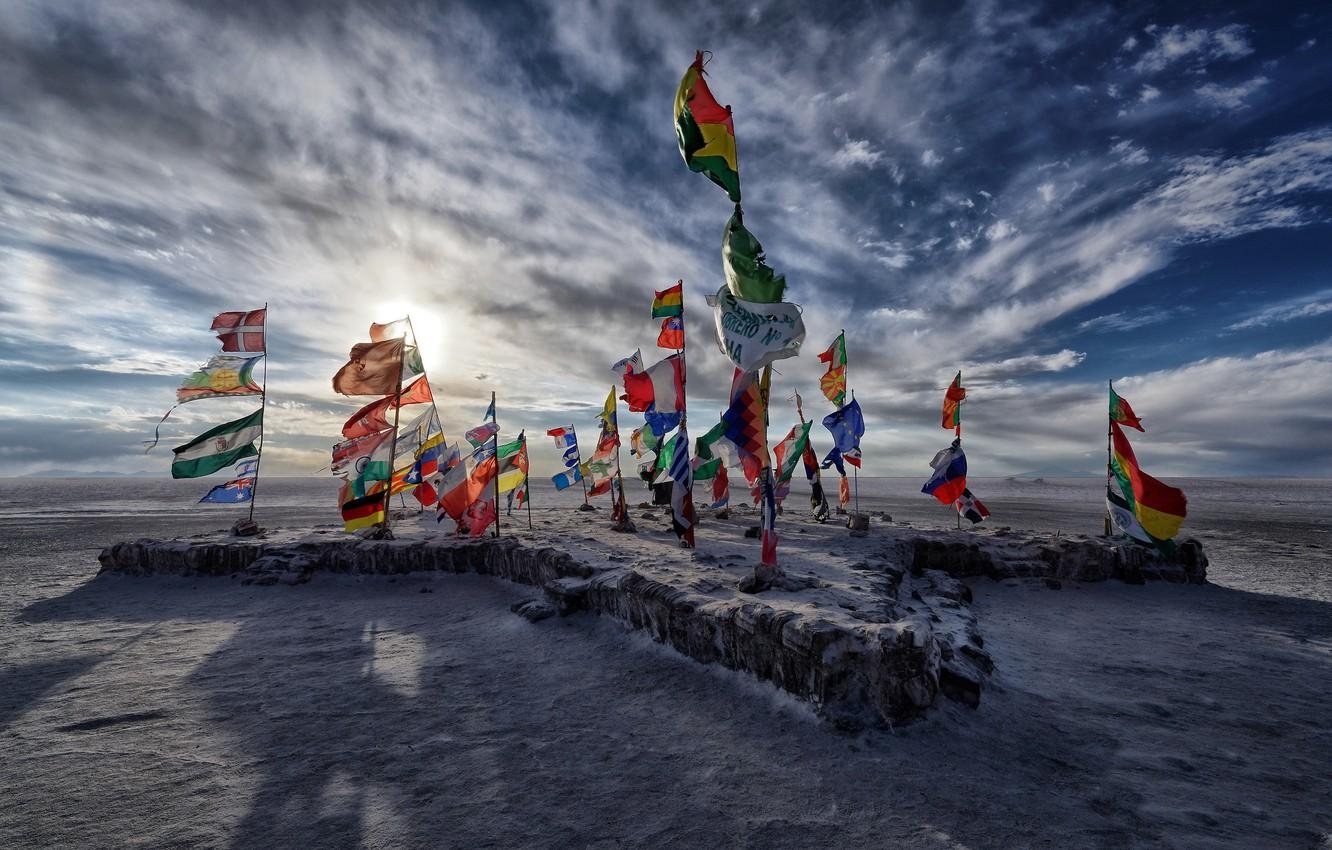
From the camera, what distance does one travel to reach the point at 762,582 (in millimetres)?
9523

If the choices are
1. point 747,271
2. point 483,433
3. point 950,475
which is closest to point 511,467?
point 483,433

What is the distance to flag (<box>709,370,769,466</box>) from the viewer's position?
9.91 meters

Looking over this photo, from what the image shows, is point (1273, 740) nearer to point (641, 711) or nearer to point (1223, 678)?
point (1223, 678)

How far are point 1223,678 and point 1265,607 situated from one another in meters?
7.19

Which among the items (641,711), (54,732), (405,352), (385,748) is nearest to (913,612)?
(641,711)

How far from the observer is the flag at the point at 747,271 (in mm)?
9523

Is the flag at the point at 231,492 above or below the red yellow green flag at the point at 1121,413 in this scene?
below

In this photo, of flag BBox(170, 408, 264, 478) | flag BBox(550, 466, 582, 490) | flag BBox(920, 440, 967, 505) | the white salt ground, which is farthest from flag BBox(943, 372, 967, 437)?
flag BBox(170, 408, 264, 478)

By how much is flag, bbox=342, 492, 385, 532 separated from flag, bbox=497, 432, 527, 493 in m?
3.70

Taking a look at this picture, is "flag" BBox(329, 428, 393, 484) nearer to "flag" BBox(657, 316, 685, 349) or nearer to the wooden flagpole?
the wooden flagpole

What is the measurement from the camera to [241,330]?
18594mm

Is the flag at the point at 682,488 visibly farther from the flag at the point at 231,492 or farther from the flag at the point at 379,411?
the flag at the point at 231,492

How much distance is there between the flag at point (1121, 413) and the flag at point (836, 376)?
8.10 meters

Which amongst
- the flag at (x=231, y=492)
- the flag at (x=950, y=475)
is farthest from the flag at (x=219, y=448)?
the flag at (x=950, y=475)
